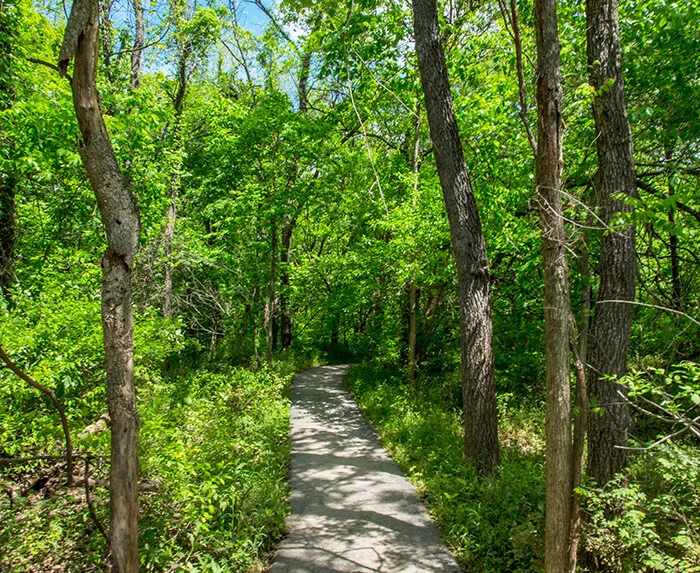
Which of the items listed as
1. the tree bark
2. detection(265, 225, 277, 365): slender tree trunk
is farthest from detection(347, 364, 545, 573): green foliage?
detection(265, 225, 277, 365): slender tree trunk

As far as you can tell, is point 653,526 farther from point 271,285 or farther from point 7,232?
point 271,285

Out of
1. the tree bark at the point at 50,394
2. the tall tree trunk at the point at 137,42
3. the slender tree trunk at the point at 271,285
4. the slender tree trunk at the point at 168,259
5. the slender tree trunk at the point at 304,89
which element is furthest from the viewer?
the slender tree trunk at the point at 304,89

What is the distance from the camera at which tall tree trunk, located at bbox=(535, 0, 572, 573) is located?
10.5 ft

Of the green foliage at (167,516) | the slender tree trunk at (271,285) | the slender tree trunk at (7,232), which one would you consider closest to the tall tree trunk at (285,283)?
the slender tree trunk at (271,285)

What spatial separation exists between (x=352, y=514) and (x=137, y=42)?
37.8 feet

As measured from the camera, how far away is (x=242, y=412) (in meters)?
8.57

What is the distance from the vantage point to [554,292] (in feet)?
10.7

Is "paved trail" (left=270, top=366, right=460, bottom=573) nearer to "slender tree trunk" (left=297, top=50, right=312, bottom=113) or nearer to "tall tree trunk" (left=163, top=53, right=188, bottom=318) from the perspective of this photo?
"tall tree trunk" (left=163, top=53, right=188, bottom=318)

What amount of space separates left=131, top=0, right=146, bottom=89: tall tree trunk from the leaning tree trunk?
8.57 meters

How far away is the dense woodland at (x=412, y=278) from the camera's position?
3238mm

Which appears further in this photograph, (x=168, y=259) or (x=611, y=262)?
(x=168, y=259)

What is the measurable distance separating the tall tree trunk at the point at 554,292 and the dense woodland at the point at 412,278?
0.02 metres

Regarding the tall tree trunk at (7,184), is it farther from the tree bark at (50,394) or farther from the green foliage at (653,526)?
the green foliage at (653,526)

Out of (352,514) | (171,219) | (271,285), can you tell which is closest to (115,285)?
(352,514)
